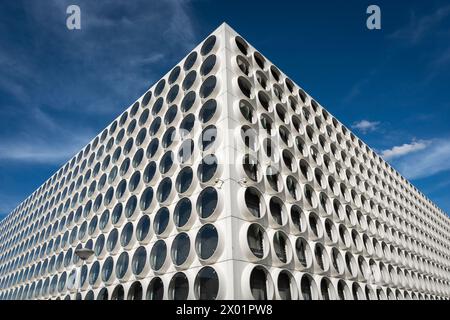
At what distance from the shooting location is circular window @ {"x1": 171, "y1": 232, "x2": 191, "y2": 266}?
20709 millimetres

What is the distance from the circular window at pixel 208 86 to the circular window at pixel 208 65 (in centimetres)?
106

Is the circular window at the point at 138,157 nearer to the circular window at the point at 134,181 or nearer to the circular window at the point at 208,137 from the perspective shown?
the circular window at the point at 134,181

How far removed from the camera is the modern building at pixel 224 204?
1997 cm

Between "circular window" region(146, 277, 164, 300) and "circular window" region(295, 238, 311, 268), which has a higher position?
"circular window" region(295, 238, 311, 268)

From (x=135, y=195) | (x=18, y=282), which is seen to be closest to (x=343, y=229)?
(x=135, y=195)

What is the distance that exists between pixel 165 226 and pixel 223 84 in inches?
436

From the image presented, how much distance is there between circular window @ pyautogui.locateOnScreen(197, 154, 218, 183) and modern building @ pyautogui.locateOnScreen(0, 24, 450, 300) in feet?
0.36

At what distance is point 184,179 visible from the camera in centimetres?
2388

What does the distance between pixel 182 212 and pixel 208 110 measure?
7.70 meters

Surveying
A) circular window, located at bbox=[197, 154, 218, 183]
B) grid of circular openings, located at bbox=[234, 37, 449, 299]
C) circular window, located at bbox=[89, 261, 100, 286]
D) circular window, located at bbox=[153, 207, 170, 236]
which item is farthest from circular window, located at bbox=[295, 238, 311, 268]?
circular window, located at bbox=[89, 261, 100, 286]

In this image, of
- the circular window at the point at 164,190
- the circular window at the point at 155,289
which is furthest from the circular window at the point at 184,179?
the circular window at the point at 155,289

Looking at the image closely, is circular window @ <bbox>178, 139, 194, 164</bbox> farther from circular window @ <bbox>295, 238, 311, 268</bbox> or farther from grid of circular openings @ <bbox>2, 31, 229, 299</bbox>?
circular window @ <bbox>295, 238, 311, 268</bbox>
